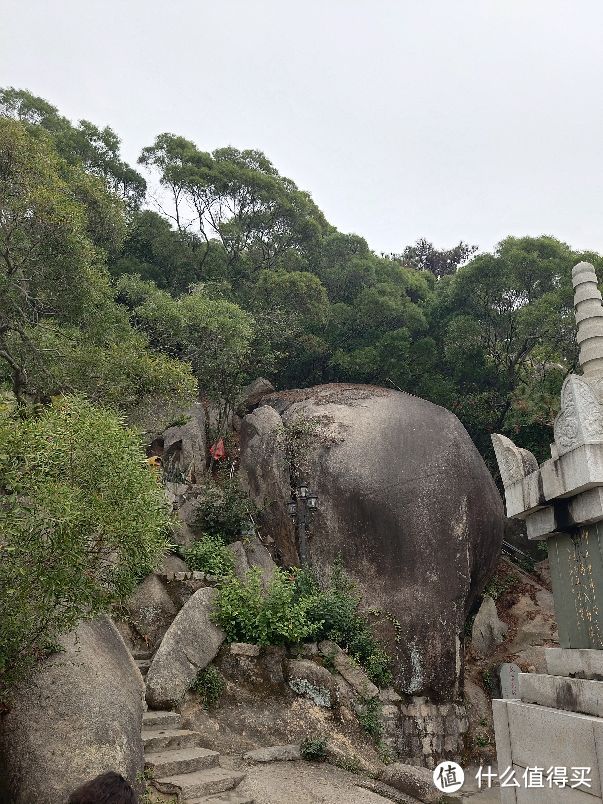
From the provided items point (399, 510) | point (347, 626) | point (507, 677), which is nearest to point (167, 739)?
point (347, 626)

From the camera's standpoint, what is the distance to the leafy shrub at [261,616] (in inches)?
380

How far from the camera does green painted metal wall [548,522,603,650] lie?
598 centimetres

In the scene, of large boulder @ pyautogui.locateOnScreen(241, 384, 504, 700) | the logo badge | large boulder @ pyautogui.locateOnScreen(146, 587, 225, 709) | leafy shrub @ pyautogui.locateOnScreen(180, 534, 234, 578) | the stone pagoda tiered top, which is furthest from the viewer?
large boulder @ pyautogui.locateOnScreen(241, 384, 504, 700)

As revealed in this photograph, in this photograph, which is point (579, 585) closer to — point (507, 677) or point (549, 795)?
point (549, 795)

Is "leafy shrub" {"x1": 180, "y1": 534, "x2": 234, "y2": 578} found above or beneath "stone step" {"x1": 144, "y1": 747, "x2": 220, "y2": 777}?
above

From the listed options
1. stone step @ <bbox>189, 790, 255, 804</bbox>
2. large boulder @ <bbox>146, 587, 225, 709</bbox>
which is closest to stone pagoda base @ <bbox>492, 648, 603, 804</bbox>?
stone step @ <bbox>189, 790, 255, 804</bbox>

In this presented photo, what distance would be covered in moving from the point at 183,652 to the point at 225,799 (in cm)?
253

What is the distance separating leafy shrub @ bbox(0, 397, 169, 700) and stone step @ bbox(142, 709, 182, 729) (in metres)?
2.33

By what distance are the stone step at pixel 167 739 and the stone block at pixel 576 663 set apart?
4.63m

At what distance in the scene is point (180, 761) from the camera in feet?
23.6

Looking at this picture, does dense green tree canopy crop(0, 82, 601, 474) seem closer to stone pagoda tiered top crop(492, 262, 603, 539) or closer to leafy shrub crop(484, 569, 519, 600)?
leafy shrub crop(484, 569, 519, 600)

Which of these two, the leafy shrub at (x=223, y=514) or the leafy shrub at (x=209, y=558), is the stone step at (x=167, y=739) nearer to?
the leafy shrub at (x=209, y=558)

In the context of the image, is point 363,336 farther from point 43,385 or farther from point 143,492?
point 143,492

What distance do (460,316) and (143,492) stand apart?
15.9m
